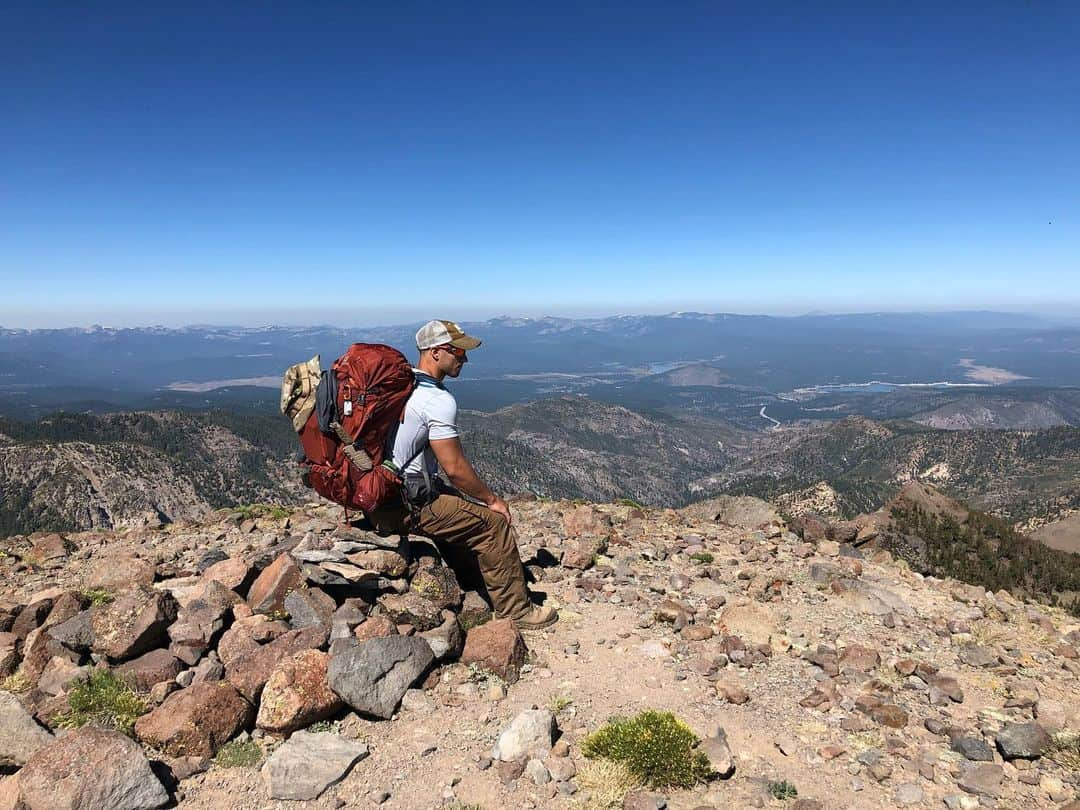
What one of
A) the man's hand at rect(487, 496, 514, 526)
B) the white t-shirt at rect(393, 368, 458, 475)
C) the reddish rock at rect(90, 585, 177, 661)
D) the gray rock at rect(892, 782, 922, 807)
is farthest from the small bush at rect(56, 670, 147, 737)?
the gray rock at rect(892, 782, 922, 807)

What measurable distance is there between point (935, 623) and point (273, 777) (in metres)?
8.60

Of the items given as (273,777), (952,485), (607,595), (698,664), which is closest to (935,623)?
(698,664)

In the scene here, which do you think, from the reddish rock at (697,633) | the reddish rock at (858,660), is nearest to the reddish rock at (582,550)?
the reddish rock at (697,633)

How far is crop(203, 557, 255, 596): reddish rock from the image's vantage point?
24.8ft

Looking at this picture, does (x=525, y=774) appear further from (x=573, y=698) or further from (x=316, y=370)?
(x=316, y=370)

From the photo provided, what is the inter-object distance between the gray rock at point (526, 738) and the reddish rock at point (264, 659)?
7.63 ft

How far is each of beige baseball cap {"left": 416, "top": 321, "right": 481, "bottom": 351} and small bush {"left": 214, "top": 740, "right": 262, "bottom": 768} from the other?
13.7 feet

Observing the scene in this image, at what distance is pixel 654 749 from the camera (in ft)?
16.2

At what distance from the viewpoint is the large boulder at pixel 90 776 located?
13.9 feet

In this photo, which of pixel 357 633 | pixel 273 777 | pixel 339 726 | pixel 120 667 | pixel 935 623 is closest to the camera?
pixel 273 777

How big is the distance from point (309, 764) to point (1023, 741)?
6.29 m

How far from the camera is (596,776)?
4.86 meters

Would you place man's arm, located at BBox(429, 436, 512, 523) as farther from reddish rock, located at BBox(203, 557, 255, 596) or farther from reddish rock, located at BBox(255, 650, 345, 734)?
reddish rock, located at BBox(203, 557, 255, 596)

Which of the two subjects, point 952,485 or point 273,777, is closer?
point 273,777
